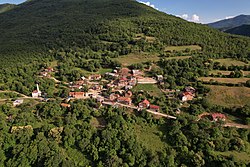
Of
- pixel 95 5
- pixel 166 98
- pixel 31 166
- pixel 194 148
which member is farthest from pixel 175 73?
pixel 95 5

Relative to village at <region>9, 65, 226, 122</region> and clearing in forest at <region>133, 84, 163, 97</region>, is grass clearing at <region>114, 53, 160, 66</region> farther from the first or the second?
clearing in forest at <region>133, 84, 163, 97</region>

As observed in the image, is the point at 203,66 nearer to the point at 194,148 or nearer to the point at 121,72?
the point at 121,72

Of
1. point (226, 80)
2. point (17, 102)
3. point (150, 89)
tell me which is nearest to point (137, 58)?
point (150, 89)

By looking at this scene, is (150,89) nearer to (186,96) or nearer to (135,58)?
(186,96)

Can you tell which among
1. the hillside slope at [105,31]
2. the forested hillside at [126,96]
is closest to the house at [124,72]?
the forested hillside at [126,96]

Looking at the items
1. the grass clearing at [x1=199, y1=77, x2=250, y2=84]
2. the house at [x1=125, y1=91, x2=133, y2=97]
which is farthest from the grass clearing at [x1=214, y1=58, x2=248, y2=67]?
the house at [x1=125, y1=91, x2=133, y2=97]

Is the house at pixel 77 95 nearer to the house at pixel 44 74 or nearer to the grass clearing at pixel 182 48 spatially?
the house at pixel 44 74
